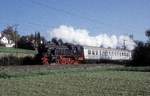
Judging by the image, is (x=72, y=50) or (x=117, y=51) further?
(x=117, y=51)

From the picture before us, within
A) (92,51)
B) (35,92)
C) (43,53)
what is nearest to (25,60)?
(43,53)

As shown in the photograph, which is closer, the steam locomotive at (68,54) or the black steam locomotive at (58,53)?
the black steam locomotive at (58,53)

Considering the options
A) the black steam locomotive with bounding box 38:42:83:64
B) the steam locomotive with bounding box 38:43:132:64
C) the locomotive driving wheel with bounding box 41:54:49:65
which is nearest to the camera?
the locomotive driving wheel with bounding box 41:54:49:65

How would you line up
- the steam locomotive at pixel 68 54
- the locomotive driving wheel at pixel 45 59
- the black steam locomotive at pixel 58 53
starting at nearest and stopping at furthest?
the locomotive driving wheel at pixel 45 59 < the black steam locomotive at pixel 58 53 < the steam locomotive at pixel 68 54

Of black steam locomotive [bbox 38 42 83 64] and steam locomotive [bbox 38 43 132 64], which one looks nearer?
black steam locomotive [bbox 38 42 83 64]

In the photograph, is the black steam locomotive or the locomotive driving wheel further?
the black steam locomotive

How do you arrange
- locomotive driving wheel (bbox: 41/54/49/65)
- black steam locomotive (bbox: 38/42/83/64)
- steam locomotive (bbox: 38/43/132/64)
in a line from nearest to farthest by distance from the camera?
locomotive driving wheel (bbox: 41/54/49/65) → black steam locomotive (bbox: 38/42/83/64) → steam locomotive (bbox: 38/43/132/64)

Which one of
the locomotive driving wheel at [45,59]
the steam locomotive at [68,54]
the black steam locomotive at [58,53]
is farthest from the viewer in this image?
the steam locomotive at [68,54]

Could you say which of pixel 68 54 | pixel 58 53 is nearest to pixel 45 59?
pixel 58 53

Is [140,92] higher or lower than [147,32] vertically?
lower

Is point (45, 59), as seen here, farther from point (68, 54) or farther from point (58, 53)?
point (68, 54)

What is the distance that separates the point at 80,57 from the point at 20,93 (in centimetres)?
3809

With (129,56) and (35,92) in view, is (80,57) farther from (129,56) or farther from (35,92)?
(35,92)

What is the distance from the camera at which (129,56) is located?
242 ft
